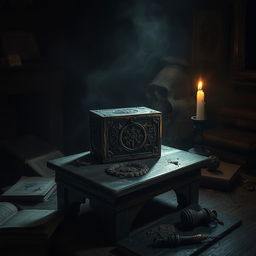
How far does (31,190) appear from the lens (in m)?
2.07

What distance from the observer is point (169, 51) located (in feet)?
9.98

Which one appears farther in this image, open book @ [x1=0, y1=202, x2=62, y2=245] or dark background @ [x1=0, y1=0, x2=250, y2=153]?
dark background @ [x1=0, y1=0, x2=250, y2=153]

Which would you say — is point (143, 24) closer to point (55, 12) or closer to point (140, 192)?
point (55, 12)

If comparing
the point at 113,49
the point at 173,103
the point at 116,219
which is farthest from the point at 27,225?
the point at 113,49

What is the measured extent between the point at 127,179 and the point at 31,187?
26.5 inches

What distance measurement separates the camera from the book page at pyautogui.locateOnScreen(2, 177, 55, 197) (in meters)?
2.03

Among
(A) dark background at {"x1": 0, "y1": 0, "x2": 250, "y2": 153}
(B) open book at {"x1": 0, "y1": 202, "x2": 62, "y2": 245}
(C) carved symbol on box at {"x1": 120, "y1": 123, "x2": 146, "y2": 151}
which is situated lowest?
(B) open book at {"x1": 0, "y1": 202, "x2": 62, "y2": 245}

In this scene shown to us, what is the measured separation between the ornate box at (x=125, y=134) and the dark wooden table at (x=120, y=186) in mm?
48

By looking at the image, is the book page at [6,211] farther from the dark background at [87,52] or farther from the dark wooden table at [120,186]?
the dark background at [87,52]

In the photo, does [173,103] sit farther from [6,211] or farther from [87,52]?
[6,211]

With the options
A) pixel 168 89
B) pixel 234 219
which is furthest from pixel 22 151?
pixel 234 219

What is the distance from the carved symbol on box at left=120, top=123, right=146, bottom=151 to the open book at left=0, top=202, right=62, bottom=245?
15.6 inches

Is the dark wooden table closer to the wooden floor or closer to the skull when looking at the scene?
the wooden floor

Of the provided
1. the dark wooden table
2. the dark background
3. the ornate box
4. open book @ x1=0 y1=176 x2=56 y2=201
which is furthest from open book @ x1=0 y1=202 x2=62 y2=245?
the dark background
